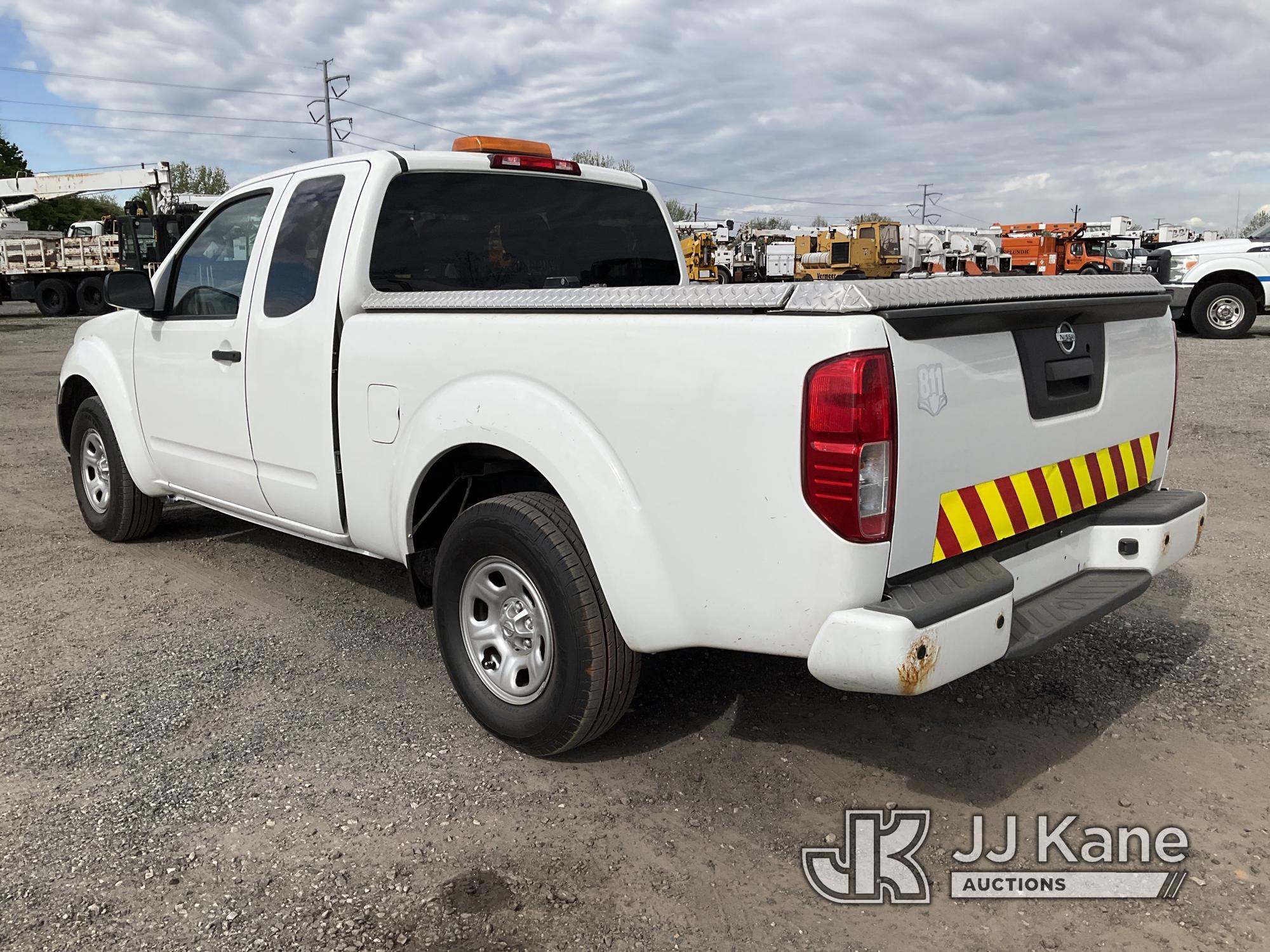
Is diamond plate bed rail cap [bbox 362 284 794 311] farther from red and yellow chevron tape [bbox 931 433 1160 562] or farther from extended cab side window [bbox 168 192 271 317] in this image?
extended cab side window [bbox 168 192 271 317]

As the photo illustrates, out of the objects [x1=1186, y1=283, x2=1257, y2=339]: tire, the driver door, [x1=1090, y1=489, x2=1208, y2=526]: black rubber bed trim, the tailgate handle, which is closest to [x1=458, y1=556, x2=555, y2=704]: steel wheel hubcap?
the driver door

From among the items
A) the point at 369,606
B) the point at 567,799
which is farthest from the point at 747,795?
the point at 369,606

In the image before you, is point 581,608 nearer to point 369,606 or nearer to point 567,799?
point 567,799

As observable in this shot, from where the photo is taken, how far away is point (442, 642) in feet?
11.0

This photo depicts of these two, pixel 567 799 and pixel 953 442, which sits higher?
pixel 953 442

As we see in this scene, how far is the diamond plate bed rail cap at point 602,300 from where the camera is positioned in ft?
7.89

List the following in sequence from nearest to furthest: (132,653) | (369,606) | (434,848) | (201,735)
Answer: (434,848)
(201,735)
(132,653)
(369,606)

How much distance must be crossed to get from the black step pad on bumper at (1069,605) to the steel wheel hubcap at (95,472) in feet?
15.7

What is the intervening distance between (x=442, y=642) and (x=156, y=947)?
4.14ft

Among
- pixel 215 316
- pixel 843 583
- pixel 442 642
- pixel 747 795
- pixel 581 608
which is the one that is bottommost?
pixel 747 795

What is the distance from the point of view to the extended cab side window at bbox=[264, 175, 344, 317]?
3795 millimetres

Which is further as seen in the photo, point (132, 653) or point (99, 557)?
point (99, 557)

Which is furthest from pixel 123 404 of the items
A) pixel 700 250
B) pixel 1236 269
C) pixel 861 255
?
pixel 700 250

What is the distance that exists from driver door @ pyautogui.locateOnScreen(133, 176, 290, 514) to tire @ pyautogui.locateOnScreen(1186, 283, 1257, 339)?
51.5 feet
